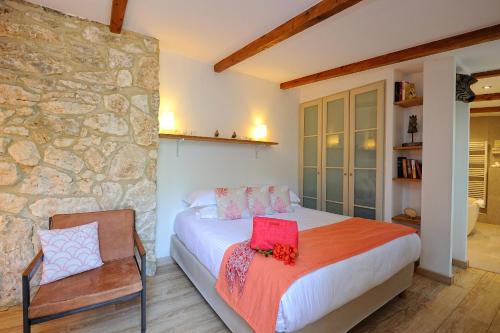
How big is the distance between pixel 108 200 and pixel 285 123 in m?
2.97

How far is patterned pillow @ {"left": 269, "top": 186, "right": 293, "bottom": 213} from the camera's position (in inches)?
126

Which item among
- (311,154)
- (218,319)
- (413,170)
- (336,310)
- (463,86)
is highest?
(463,86)

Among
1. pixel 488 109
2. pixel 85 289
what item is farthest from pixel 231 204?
pixel 488 109

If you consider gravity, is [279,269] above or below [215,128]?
below

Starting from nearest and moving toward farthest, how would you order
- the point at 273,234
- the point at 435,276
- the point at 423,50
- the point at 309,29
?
1. the point at 273,234
2. the point at 309,29
3. the point at 423,50
4. the point at 435,276

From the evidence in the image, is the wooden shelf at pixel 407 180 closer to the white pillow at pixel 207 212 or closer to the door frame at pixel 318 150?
the door frame at pixel 318 150

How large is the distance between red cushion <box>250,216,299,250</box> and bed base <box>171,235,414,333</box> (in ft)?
1.66

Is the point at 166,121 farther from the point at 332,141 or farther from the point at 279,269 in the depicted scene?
the point at 332,141

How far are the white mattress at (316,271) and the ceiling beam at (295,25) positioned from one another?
188 cm

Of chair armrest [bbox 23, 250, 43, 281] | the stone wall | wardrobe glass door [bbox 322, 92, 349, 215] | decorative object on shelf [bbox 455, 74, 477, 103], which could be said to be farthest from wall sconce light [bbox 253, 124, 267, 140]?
chair armrest [bbox 23, 250, 43, 281]

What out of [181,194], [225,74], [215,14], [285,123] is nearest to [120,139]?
[181,194]

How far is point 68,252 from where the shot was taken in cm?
190

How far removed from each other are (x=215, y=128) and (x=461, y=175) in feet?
10.7

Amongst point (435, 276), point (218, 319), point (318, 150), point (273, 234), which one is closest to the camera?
point (273, 234)
